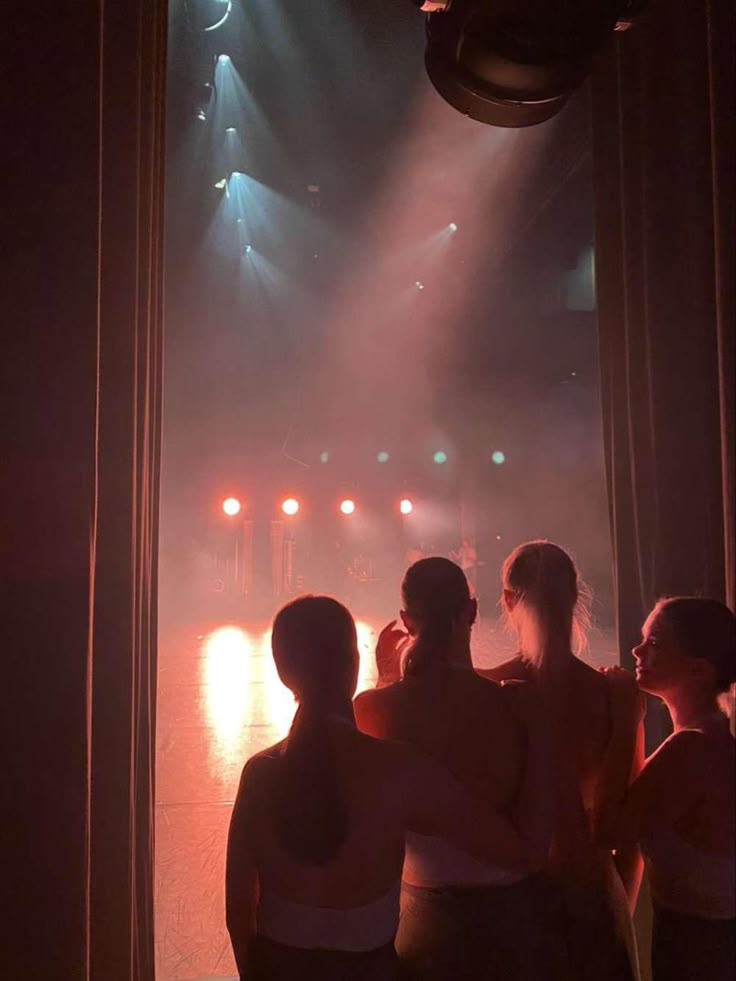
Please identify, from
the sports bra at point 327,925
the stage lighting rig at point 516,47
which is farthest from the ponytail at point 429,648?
the stage lighting rig at point 516,47

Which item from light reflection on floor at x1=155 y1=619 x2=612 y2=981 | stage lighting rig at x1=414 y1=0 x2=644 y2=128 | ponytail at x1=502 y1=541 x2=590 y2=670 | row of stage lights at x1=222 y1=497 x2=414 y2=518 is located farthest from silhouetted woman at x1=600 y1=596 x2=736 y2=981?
row of stage lights at x1=222 y1=497 x2=414 y2=518

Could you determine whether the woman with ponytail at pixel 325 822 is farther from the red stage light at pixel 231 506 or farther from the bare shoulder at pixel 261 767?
the red stage light at pixel 231 506

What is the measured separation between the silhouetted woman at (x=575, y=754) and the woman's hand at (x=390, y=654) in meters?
0.16

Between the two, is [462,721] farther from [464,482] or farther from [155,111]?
[464,482]

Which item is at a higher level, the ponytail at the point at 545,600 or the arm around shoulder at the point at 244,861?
the ponytail at the point at 545,600

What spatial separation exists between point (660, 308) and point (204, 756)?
A: 3.99 metres

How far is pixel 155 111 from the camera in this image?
6.04 feet

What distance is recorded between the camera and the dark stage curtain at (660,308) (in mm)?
1705

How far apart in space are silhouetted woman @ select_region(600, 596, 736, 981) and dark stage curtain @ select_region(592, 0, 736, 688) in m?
0.56

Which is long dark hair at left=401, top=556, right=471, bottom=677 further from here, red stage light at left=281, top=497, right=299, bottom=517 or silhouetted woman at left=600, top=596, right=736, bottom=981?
red stage light at left=281, top=497, right=299, bottom=517

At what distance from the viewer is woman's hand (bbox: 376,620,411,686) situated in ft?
4.23

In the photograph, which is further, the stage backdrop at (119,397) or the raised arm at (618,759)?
the stage backdrop at (119,397)

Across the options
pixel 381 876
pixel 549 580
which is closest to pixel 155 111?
pixel 549 580

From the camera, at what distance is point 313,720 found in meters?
0.99
